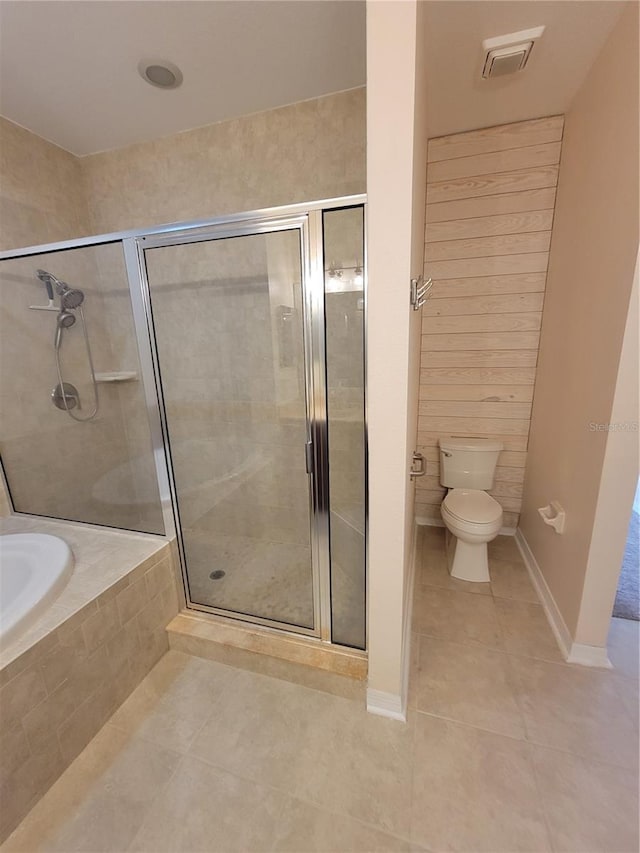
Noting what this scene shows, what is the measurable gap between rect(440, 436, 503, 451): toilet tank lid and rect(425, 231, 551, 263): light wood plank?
3.85ft

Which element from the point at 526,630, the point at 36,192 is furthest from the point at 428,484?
the point at 36,192

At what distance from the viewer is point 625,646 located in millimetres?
1604

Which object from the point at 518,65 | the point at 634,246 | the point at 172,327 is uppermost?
the point at 518,65

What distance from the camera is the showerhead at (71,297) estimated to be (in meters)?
2.04

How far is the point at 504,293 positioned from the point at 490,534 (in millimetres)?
1472

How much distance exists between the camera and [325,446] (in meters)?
1.40

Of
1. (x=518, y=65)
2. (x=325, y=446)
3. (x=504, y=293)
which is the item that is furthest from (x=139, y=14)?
(x=504, y=293)

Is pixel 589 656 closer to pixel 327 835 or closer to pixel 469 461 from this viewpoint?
pixel 469 461

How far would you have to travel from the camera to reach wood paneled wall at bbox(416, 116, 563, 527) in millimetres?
1991

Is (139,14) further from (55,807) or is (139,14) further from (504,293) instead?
(55,807)

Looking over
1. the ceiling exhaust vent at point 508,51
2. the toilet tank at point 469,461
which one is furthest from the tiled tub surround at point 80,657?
the ceiling exhaust vent at point 508,51

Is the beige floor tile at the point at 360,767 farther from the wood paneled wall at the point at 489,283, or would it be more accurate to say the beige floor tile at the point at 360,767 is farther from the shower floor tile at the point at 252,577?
the wood paneled wall at the point at 489,283

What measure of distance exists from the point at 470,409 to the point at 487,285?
2.61 ft

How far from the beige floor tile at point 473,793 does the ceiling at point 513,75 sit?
2.65 m
